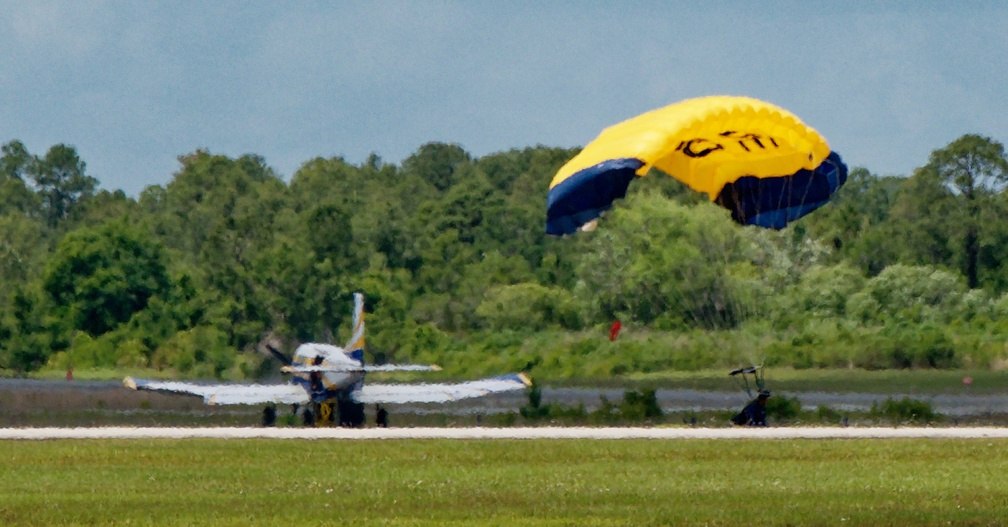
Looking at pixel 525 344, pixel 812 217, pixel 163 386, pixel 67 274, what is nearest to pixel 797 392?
pixel 163 386

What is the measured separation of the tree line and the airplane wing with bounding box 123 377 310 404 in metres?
Answer: 16.9

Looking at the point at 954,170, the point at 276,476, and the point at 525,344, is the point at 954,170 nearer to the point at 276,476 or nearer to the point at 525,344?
the point at 525,344

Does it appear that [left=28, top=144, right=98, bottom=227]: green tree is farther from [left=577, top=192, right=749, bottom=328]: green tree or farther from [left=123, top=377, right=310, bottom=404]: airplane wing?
[left=123, top=377, right=310, bottom=404]: airplane wing

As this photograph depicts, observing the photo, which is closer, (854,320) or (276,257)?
(854,320)

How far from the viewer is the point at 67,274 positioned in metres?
85.2

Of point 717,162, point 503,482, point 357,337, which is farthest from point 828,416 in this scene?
point 503,482

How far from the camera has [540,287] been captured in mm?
78500

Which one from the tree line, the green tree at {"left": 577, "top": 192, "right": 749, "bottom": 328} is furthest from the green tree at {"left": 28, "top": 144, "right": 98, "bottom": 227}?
the green tree at {"left": 577, "top": 192, "right": 749, "bottom": 328}

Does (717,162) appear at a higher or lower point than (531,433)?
higher

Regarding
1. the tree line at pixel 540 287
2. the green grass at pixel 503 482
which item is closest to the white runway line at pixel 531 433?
the green grass at pixel 503 482

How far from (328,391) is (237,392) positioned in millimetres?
1964

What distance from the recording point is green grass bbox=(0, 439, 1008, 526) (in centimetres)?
1938

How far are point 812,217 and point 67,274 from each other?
1385 inches

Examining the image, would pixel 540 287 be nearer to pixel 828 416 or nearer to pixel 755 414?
pixel 828 416
